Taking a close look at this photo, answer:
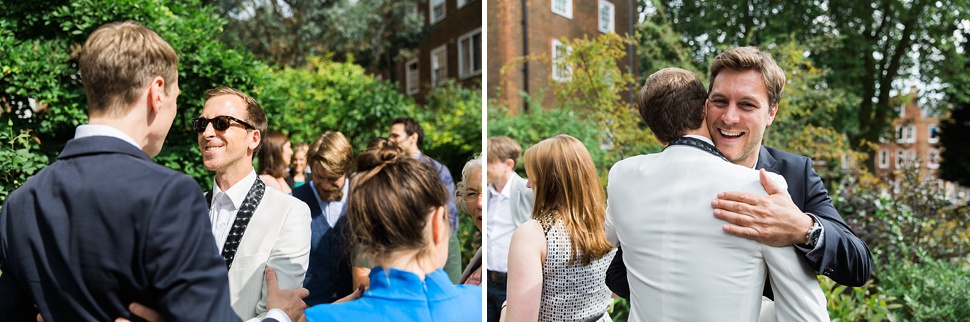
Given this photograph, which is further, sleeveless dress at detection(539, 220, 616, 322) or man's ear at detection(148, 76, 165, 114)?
sleeveless dress at detection(539, 220, 616, 322)

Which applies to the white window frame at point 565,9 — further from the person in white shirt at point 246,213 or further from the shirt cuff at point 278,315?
the shirt cuff at point 278,315

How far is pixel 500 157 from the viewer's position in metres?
4.84

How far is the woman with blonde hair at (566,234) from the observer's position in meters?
2.55

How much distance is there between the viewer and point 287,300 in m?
1.88

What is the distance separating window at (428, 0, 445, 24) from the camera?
2002 cm

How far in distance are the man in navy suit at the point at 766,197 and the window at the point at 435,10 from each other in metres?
18.2

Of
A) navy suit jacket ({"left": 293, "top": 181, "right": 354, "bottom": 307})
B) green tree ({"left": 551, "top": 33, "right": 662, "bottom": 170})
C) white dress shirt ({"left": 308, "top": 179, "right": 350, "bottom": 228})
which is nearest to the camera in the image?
navy suit jacket ({"left": 293, "top": 181, "right": 354, "bottom": 307})

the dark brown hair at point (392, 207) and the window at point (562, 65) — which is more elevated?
the window at point (562, 65)

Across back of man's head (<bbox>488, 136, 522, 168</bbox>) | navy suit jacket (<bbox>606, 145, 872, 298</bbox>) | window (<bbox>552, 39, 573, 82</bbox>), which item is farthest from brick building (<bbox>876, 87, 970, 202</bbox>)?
navy suit jacket (<bbox>606, 145, 872, 298</bbox>)

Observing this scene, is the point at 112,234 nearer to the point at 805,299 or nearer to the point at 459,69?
the point at 805,299

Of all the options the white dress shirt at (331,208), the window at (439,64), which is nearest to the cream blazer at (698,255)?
the white dress shirt at (331,208)

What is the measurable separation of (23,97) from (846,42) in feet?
51.9

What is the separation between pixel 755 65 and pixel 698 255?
2.25 feet

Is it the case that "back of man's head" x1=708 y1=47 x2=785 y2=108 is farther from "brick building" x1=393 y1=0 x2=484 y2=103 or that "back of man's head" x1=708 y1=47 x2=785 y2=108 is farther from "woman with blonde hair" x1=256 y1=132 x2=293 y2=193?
"brick building" x1=393 y1=0 x2=484 y2=103
